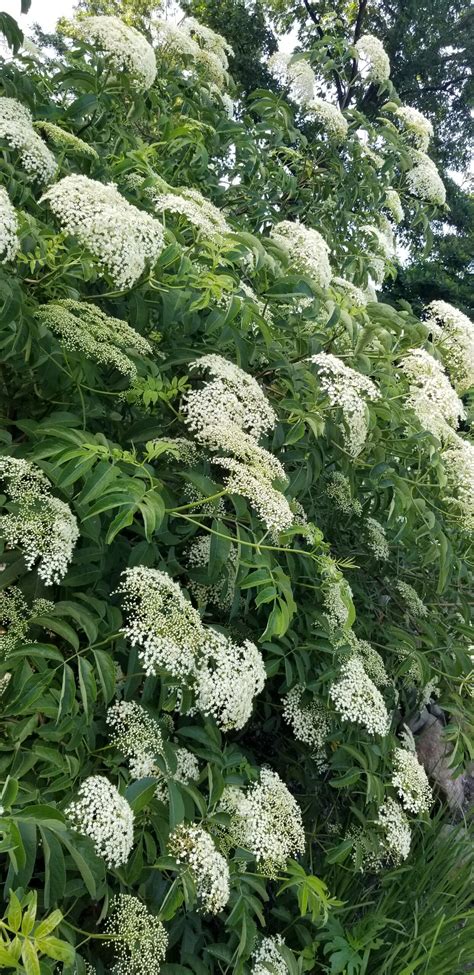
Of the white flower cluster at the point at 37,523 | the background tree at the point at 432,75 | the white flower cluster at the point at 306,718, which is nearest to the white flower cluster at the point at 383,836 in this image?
the white flower cluster at the point at 306,718

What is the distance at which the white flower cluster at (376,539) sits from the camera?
3.14 m

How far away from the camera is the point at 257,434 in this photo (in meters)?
2.15

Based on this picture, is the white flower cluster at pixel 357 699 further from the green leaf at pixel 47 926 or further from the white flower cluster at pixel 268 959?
the green leaf at pixel 47 926

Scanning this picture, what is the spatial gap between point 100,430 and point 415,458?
1124mm

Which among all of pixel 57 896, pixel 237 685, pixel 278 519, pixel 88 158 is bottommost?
pixel 57 896

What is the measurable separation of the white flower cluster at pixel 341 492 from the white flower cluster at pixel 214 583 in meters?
0.83

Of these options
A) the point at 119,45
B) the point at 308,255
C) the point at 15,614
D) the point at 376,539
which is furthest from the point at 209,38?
the point at 15,614

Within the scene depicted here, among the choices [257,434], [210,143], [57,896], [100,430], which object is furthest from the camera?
[210,143]

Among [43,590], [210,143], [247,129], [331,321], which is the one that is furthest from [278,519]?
[247,129]

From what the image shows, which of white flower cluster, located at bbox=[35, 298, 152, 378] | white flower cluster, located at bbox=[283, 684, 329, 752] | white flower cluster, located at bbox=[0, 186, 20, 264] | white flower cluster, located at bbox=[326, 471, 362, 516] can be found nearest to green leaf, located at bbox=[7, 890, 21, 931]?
white flower cluster, located at bbox=[35, 298, 152, 378]

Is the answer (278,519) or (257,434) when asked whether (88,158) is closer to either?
(257,434)

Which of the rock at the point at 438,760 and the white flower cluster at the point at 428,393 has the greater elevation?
the white flower cluster at the point at 428,393

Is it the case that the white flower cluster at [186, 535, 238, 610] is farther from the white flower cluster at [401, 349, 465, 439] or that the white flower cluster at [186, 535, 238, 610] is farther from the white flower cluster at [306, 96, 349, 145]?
the white flower cluster at [306, 96, 349, 145]

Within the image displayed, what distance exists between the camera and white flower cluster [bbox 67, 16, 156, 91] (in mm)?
2773
